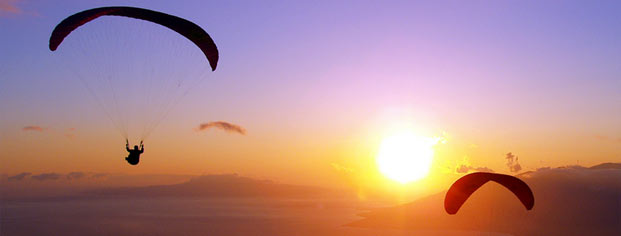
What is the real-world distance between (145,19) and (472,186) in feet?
109

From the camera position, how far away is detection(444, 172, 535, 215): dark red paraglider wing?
157 feet

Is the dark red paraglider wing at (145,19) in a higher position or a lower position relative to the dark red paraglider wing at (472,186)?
higher

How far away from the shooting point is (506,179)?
4800 cm

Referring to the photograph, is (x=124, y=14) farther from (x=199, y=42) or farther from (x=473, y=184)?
(x=473, y=184)

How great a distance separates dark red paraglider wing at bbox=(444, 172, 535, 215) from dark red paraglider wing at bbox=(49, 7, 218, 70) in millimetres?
27299

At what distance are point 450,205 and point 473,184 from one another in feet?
9.84

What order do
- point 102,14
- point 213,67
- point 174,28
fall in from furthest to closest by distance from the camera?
point 213,67 < point 174,28 < point 102,14

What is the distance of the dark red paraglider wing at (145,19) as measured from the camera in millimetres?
31359

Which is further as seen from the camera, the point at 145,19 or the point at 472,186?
the point at 472,186

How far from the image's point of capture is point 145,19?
3272cm

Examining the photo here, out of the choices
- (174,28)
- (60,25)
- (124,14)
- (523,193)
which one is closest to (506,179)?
(523,193)

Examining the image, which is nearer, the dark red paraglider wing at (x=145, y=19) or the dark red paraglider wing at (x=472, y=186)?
the dark red paraglider wing at (x=145, y=19)

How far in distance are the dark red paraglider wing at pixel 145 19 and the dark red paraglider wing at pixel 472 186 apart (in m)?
27.3

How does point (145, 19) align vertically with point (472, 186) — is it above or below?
above
